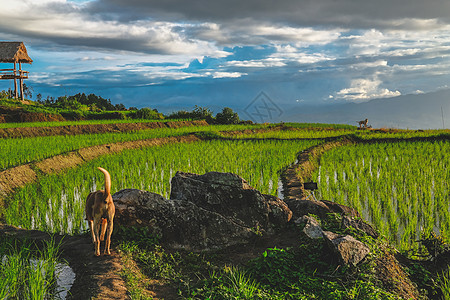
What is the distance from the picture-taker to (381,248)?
3.58 metres

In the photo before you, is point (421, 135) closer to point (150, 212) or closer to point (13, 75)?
point (150, 212)

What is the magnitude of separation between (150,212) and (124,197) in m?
0.31

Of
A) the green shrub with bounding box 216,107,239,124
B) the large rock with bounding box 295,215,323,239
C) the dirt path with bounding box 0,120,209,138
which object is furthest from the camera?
the green shrub with bounding box 216,107,239,124

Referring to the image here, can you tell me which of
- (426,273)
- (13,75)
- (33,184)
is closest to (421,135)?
(426,273)

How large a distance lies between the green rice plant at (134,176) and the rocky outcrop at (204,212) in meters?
1.22

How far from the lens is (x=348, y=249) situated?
317 cm

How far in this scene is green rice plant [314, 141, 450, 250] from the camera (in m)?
5.04

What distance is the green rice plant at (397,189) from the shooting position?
16.5ft

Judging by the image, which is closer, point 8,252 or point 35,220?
point 8,252

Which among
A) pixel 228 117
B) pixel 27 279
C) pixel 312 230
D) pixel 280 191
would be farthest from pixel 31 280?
pixel 228 117

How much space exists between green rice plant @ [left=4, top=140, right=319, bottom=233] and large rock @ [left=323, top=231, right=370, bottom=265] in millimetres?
3114

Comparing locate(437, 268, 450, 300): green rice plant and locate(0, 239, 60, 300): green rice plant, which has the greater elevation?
locate(0, 239, 60, 300): green rice plant

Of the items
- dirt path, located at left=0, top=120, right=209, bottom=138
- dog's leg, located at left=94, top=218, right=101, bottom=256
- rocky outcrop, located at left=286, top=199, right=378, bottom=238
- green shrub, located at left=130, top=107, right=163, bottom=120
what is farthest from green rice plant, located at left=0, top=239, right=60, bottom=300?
green shrub, located at left=130, top=107, right=163, bottom=120

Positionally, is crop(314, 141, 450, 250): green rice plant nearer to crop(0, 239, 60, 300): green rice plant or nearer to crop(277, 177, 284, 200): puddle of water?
crop(277, 177, 284, 200): puddle of water
